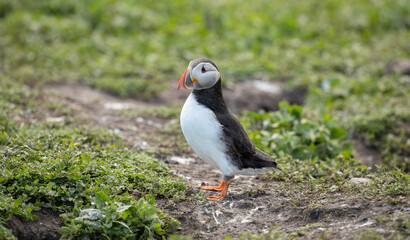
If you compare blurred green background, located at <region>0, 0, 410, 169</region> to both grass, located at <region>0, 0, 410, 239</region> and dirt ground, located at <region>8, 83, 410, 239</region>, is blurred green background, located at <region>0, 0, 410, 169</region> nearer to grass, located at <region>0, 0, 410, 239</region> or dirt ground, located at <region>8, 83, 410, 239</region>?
grass, located at <region>0, 0, 410, 239</region>

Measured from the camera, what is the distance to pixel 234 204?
5.07 m

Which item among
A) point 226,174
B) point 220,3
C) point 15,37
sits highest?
point 220,3

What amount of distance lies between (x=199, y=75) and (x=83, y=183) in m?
1.62

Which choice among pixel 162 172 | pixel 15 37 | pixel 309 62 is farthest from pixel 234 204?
pixel 15 37

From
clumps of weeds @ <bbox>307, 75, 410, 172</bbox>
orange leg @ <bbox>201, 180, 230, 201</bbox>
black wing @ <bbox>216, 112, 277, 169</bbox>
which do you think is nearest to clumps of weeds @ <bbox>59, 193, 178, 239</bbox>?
orange leg @ <bbox>201, 180, 230, 201</bbox>

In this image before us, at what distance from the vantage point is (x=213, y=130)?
5.04 m

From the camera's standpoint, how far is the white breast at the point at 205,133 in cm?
502

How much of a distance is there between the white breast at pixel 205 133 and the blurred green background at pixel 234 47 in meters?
3.25

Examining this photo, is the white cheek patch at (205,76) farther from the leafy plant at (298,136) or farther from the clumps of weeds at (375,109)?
the clumps of weeds at (375,109)

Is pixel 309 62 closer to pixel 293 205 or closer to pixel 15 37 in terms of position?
pixel 293 205

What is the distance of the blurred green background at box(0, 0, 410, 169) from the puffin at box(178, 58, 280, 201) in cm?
298

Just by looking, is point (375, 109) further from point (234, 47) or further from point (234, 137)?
point (234, 137)

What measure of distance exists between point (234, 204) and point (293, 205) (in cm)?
61

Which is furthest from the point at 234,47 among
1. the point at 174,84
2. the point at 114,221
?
the point at 114,221
